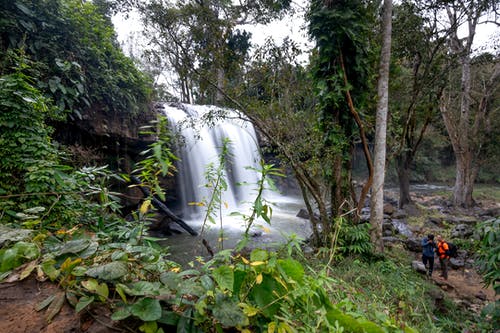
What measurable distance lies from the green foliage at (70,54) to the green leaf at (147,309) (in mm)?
5017

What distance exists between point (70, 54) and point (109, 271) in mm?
6936

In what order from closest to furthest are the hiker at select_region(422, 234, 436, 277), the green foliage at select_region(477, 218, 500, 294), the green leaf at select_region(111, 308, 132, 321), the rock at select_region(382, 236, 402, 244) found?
the green leaf at select_region(111, 308, 132, 321)
the green foliage at select_region(477, 218, 500, 294)
the hiker at select_region(422, 234, 436, 277)
the rock at select_region(382, 236, 402, 244)

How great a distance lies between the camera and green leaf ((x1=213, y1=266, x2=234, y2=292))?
3.47 feet

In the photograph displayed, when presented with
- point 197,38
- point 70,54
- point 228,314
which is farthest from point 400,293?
point 70,54

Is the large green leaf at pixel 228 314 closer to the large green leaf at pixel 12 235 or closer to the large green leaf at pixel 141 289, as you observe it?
the large green leaf at pixel 141 289

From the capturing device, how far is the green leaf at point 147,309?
99 centimetres

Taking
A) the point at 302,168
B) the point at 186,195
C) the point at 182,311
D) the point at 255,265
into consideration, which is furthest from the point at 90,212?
the point at 186,195

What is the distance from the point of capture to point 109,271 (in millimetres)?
1069

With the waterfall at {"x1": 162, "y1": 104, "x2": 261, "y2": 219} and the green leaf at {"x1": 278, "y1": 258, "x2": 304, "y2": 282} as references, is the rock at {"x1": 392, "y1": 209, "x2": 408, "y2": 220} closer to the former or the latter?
the waterfall at {"x1": 162, "y1": 104, "x2": 261, "y2": 219}

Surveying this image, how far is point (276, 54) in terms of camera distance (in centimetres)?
582

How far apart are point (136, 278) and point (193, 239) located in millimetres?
6758

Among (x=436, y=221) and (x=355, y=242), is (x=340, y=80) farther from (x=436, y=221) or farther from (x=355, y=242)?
(x=436, y=221)

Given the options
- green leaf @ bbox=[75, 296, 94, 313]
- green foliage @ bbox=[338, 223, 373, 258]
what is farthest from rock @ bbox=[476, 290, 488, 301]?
green leaf @ bbox=[75, 296, 94, 313]

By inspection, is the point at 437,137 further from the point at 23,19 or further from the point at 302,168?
the point at 23,19
